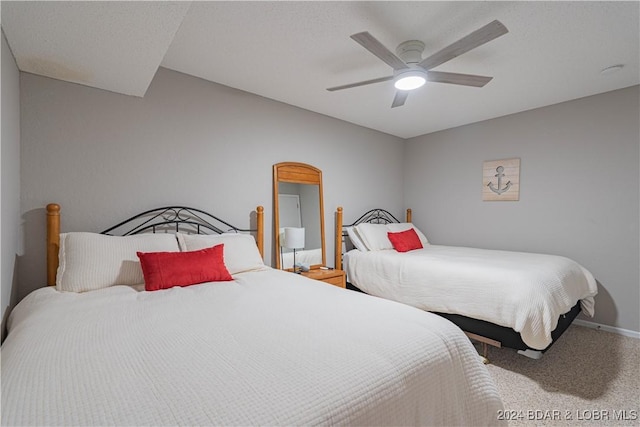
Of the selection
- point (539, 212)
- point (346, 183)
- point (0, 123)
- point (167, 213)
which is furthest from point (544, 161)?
point (0, 123)

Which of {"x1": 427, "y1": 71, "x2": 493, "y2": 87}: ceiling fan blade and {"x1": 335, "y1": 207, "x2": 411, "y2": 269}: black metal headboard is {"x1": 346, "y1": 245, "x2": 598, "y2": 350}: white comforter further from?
{"x1": 427, "y1": 71, "x2": 493, "y2": 87}: ceiling fan blade

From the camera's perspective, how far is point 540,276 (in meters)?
2.40

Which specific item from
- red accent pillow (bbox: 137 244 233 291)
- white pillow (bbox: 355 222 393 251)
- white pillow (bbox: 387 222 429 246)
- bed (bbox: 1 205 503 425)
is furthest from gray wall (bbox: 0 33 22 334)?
white pillow (bbox: 387 222 429 246)

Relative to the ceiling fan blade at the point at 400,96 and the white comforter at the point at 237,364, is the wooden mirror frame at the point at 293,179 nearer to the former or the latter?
the ceiling fan blade at the point at 400,96

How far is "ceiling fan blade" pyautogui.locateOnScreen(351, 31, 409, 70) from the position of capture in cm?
176

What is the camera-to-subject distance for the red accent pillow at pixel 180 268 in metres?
1.92

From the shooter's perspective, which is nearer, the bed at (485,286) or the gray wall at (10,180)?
the gray wall at (10,180)

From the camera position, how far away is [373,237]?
12.7ft

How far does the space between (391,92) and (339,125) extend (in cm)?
105

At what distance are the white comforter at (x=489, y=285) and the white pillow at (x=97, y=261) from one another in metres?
2.26

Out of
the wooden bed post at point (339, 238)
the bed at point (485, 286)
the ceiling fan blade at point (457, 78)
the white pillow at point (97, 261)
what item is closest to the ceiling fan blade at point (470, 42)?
the ceiling fan blade at point (457, 78)

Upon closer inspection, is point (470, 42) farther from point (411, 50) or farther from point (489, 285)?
point (489, 285)

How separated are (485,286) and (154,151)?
2976mm

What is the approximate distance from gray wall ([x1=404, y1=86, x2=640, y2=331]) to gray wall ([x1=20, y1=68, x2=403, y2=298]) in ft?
6.52
